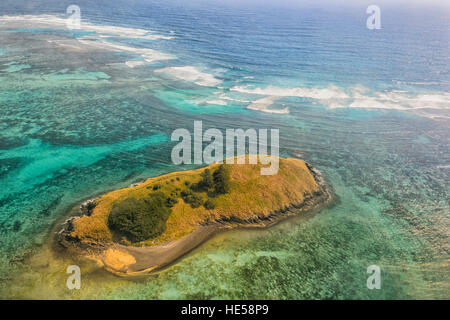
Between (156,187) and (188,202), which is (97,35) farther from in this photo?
(188,202)

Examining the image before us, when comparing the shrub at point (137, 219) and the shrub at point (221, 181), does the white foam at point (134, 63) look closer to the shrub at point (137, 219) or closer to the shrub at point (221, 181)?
the shrub at point (221, 181)

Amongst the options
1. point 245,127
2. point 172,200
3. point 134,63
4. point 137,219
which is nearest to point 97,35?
point 134,63

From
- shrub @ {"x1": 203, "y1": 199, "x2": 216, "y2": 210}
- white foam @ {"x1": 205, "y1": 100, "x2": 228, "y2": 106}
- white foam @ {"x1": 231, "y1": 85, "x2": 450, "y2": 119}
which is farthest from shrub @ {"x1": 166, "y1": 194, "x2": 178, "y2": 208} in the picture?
white foam @ {"x1": 205, "y1": 100, "x2": 228, "y2": 106}

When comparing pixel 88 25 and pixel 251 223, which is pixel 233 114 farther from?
pixel 88 25

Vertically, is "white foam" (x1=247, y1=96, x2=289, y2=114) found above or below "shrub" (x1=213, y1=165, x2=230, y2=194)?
above

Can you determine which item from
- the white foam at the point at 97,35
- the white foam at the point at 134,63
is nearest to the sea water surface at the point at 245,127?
the white foam at the point at 134,63

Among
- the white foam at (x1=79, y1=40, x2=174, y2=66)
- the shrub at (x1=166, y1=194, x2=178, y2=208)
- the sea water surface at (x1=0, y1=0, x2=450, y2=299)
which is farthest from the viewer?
the white foam at (x1=79, y1=40, x2=174, y2=66)

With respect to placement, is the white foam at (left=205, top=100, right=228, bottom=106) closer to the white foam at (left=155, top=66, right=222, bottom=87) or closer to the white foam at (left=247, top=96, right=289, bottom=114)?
the white foam at (left=247, top=96, right=289, bottom=114)
